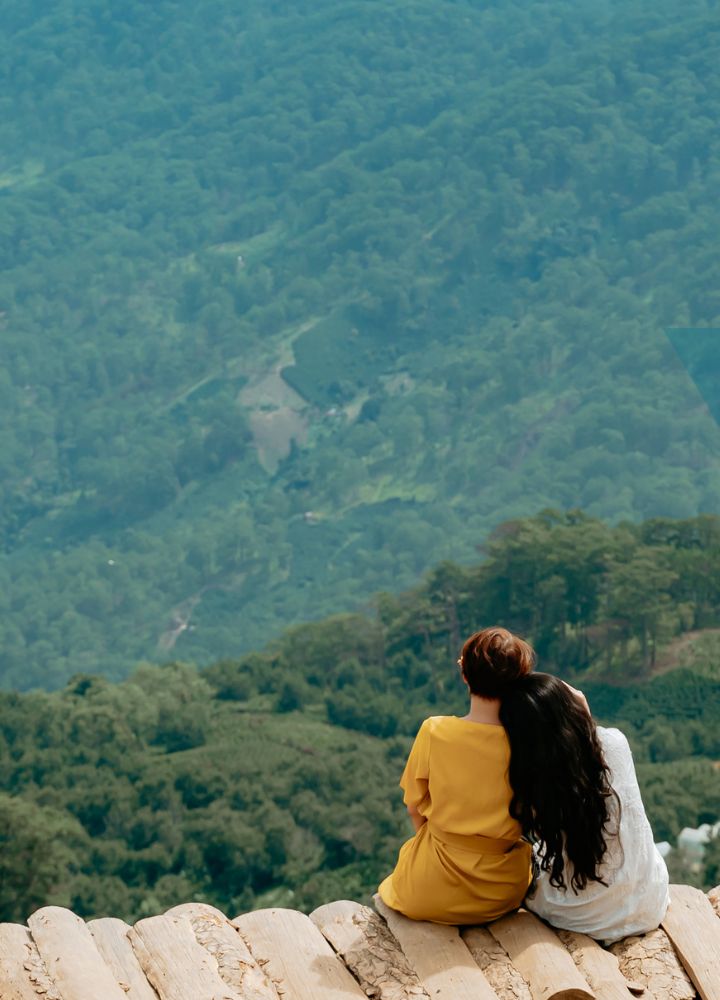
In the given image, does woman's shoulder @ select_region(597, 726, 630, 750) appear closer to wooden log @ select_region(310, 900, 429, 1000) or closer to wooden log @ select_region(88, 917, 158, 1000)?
wooden log @ select_region(310, 900, 429, 1000)

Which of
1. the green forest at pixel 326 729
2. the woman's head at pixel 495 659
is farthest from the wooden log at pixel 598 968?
the green forest at pixel 326 729

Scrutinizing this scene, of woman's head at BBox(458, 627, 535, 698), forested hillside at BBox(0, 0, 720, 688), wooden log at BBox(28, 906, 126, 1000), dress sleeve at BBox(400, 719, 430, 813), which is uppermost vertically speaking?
woman's head at BBox(458, 627, 535, 698)

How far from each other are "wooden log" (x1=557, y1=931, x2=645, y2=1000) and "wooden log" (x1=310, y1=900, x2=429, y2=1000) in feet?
1.48

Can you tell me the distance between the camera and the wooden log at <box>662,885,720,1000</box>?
3.92 metres

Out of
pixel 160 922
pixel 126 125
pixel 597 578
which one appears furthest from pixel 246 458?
pixel 160 922

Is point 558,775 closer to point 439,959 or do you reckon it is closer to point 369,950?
point 439,959

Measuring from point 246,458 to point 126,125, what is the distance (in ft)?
129

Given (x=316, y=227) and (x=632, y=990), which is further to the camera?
(x=316, y=227)

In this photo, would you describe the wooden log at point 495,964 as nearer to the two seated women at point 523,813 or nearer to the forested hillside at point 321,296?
the two seated women at point 523,813

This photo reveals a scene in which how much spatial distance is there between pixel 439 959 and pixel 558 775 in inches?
23.9

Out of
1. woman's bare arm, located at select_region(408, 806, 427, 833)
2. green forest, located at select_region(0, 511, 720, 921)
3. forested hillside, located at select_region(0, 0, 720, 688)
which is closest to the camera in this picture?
woman's bare arm, located at select_region(408, 806, 427, 833)

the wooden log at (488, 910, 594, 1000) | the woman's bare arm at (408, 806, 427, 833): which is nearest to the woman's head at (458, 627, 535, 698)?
the woman's bare arm at (408, 806, 427, 833)

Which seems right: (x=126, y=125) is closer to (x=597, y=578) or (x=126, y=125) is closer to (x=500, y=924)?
(x=597, y=578)

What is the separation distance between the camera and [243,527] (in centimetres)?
6719
